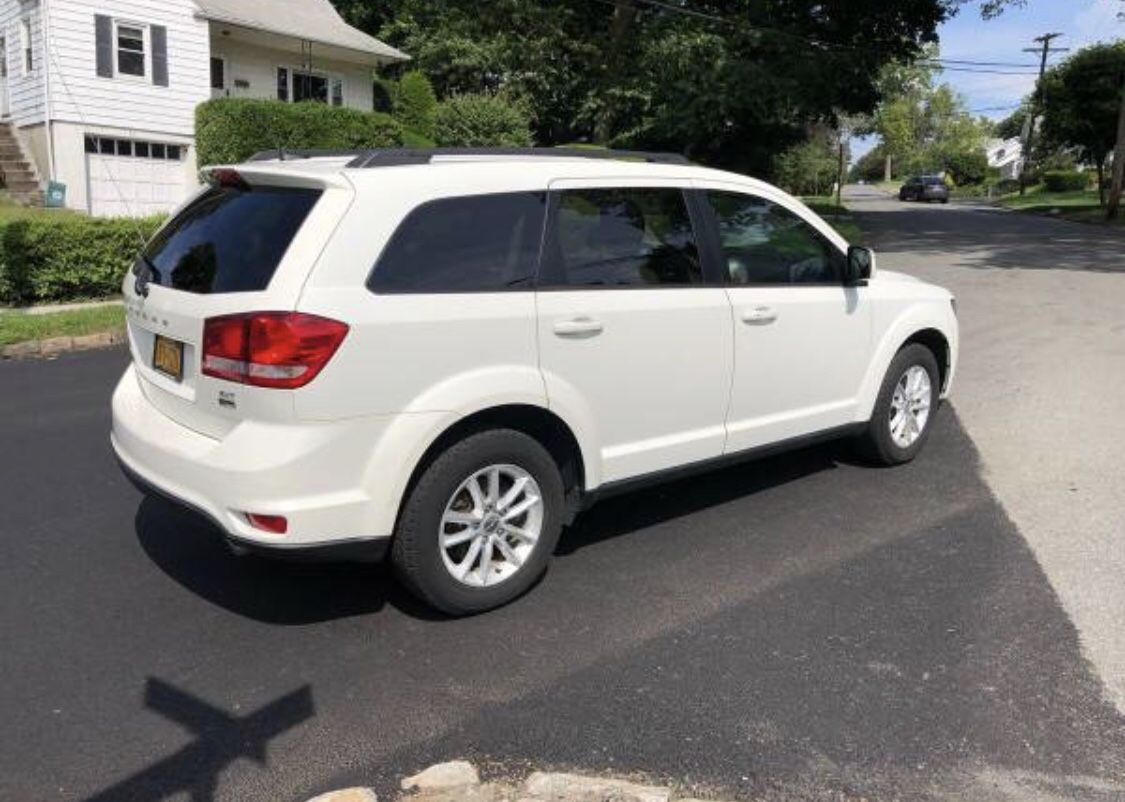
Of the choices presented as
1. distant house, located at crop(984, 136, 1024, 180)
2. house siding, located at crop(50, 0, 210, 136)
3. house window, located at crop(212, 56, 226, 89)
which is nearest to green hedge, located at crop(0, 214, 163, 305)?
house siding, located at crop(50, 0, 210, 136)

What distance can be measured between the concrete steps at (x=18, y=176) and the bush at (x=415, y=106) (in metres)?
9.89

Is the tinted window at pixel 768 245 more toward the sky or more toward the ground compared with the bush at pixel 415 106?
more toward the ground

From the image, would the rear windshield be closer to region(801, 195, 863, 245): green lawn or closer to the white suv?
the white suv

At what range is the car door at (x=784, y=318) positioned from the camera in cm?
500

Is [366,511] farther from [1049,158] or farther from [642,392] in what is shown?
[1049,158]

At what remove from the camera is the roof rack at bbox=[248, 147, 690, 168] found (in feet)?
13.3

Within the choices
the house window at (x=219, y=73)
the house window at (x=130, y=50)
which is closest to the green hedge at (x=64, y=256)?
the house window at (x=130, y=50)

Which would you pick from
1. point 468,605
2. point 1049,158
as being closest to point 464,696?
point 468,605

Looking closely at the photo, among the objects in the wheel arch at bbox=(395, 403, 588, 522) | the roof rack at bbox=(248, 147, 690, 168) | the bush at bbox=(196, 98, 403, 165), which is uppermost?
the bush at bbox=(196, 98, 403, 165)

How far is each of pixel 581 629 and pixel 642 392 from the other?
1084 mm

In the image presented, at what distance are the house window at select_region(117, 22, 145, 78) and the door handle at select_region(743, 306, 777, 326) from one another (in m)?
22.6

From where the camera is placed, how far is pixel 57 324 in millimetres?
10664

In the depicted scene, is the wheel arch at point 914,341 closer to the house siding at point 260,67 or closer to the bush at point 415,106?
the house siding at point 260,67

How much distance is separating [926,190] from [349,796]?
5409cm
